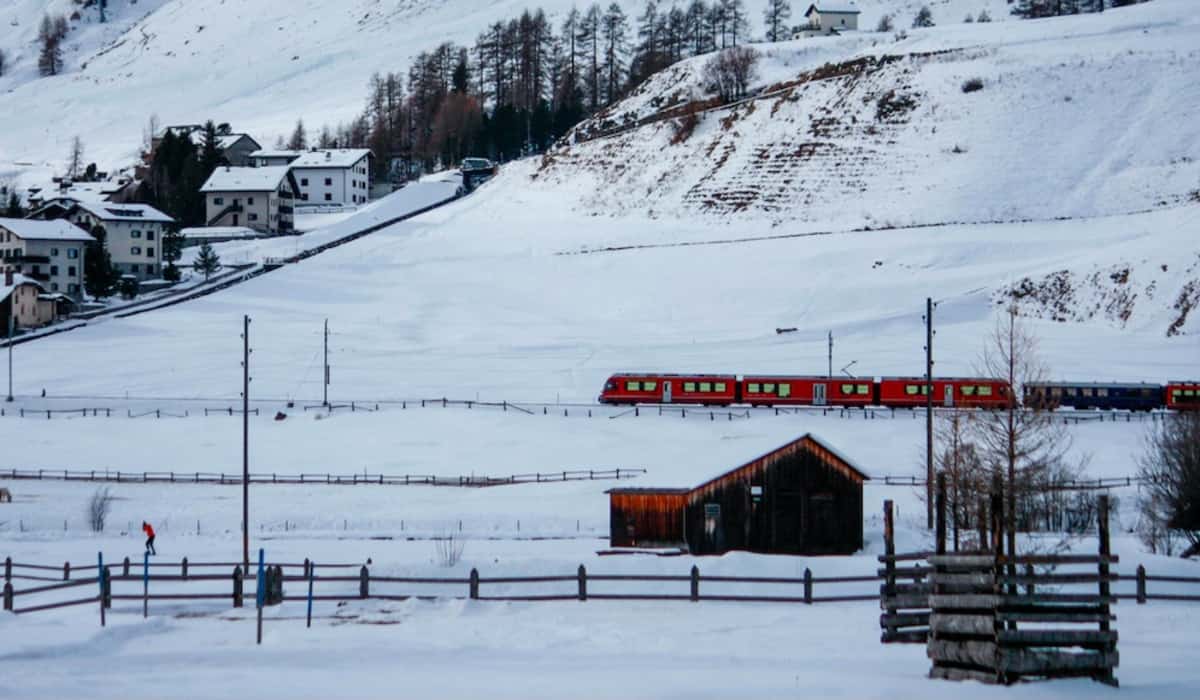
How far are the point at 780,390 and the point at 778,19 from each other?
436ft

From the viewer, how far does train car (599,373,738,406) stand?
199ft

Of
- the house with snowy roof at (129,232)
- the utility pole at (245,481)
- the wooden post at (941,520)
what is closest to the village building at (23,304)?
the house with snowy roof at (129,232)

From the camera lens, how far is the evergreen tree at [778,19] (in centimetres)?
17438

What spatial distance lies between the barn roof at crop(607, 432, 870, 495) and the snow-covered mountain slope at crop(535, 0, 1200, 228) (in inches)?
2529

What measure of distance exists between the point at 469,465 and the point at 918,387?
881 inches

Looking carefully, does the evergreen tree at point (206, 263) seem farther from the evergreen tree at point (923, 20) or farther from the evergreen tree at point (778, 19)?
the evergreen tree at point (923, 20)

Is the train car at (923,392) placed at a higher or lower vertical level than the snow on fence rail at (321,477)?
higher

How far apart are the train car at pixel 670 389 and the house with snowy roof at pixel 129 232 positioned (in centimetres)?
5287

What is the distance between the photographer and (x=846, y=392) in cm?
6028

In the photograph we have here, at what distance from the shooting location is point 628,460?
4925 cm

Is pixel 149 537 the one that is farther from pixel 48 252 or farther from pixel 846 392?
pixel 48 252

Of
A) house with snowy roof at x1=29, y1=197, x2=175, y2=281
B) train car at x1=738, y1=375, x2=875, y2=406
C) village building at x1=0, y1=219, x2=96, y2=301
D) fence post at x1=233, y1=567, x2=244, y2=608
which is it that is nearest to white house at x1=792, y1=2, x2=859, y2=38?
house with snowy roof at x1=29, y1=197, x2=175, y2=281

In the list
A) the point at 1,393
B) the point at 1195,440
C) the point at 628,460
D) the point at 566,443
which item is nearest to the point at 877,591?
the point at 1195,440

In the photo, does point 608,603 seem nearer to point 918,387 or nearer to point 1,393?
point 918,387
